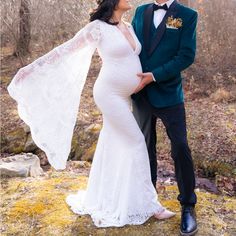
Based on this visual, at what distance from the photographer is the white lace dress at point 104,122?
4.02 meters

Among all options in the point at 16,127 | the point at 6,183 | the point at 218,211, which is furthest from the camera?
the point at 16,127

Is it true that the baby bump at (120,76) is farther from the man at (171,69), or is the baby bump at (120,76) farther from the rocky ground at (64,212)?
the rocky ground at (64,212)

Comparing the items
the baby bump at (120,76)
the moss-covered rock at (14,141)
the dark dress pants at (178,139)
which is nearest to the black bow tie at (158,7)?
the baby bump at (120,76)

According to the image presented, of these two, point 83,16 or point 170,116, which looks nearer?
point 170,116

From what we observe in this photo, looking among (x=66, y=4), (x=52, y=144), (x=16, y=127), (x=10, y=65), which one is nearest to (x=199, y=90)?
(x=16, y=127)

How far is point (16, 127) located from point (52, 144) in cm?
380

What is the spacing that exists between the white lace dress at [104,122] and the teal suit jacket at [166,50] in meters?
0.11

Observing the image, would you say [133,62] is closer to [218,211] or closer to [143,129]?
[143,129]

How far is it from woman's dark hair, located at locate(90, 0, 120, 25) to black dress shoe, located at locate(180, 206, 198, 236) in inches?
66.4

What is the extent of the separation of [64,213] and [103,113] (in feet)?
3.52

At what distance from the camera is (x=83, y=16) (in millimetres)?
9773

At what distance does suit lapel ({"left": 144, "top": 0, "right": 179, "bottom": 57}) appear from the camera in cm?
378

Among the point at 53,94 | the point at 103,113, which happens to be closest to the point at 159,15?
the point at 103,113

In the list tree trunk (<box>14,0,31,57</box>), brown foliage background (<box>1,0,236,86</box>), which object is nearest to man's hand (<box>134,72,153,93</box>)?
brown foliage background (<box>1,0,236,86</box>)
